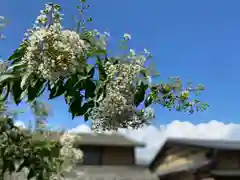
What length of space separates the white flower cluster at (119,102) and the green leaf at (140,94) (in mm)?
54

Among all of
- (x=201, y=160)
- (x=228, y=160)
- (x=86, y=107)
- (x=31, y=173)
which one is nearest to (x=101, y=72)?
(x=86, y=107)

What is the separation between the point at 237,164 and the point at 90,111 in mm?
10751

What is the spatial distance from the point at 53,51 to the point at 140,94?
444mm

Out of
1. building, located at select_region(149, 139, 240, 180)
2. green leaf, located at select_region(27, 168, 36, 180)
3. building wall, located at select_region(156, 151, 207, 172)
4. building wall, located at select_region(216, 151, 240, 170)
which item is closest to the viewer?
green leaf, located at select_region(27, 168, 36, 180)

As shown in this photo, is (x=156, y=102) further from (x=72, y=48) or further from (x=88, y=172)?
(x=88, y=172)

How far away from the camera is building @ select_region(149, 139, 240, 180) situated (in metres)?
11.1

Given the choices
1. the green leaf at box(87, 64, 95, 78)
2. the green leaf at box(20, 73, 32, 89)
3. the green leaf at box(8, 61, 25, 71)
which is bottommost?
the green leaf at box(20, 73, 32, 89)

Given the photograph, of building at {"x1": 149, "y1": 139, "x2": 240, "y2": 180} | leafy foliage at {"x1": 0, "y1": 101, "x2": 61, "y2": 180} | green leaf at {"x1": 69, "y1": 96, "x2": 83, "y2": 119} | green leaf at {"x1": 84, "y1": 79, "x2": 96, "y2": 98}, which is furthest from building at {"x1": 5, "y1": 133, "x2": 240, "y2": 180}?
green leaf at {"x1": 84, "y1": 79, "x2": 96, "y2": 98}

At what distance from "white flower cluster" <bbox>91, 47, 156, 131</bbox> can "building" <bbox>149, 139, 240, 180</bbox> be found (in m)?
9.90

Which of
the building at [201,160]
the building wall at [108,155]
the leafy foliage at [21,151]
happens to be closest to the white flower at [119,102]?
the leafy foliage at [21,151]

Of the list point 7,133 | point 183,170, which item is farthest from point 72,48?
point 183,170

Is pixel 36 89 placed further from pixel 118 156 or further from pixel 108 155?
pixel 118 156

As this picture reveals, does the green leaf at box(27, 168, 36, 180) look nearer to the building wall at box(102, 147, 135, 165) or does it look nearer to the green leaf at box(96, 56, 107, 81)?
the green leaf at box(96, 56, 107, 81)

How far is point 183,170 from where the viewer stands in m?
13.0
